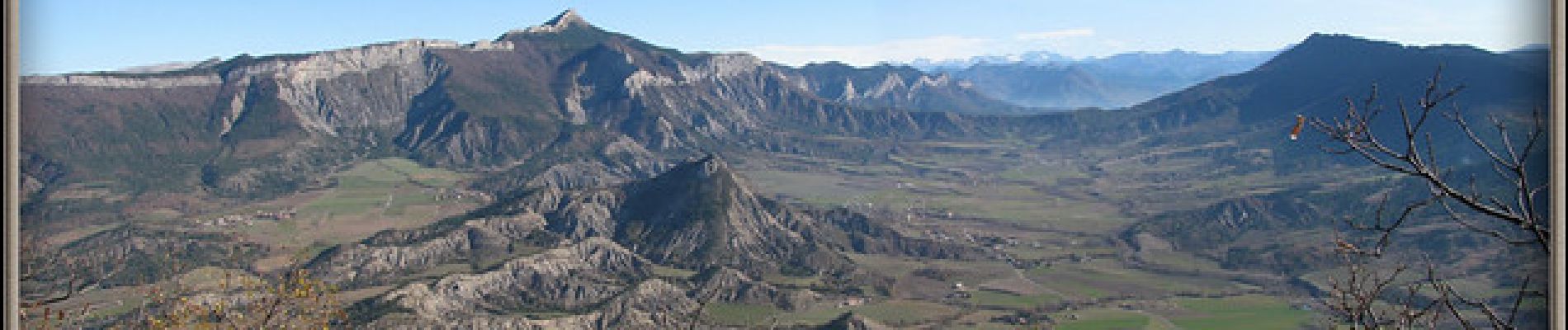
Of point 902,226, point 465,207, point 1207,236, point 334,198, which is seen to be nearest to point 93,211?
point 334,198

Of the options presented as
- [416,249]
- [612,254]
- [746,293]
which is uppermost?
[416,249]

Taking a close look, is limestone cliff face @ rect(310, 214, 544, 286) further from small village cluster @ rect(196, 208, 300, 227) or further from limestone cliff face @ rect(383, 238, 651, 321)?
small village cluster @ rect(196, 208, 300, 227)

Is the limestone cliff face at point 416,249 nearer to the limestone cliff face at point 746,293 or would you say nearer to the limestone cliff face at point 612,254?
the limestone cliff face at point 612,254

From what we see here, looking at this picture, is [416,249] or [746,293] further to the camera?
[416,249]

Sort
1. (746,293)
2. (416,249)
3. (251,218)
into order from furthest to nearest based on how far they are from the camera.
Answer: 1. (251,218)
2. (416,249)
3. (746,293)

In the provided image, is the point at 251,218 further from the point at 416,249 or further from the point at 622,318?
the point at 622,318

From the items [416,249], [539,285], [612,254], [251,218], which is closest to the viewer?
[539,285]

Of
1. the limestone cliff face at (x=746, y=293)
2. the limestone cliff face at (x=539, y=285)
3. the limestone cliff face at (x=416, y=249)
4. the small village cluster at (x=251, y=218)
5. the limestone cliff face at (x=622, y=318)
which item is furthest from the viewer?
the small village cluster at (x=251, y=218)

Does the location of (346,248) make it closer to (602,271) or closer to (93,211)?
(602,271)

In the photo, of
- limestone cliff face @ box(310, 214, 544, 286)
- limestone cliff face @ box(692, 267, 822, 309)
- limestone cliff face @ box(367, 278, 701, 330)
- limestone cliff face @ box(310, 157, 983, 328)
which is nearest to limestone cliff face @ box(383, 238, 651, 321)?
limestone cliff face @ box(310, 157, 983, 328)

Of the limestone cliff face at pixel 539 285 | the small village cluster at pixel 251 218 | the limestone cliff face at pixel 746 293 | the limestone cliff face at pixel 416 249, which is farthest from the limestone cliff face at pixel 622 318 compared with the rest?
the small village cluster at pixel 251 218

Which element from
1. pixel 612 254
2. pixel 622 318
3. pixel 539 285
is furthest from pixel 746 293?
pixel 612 254
